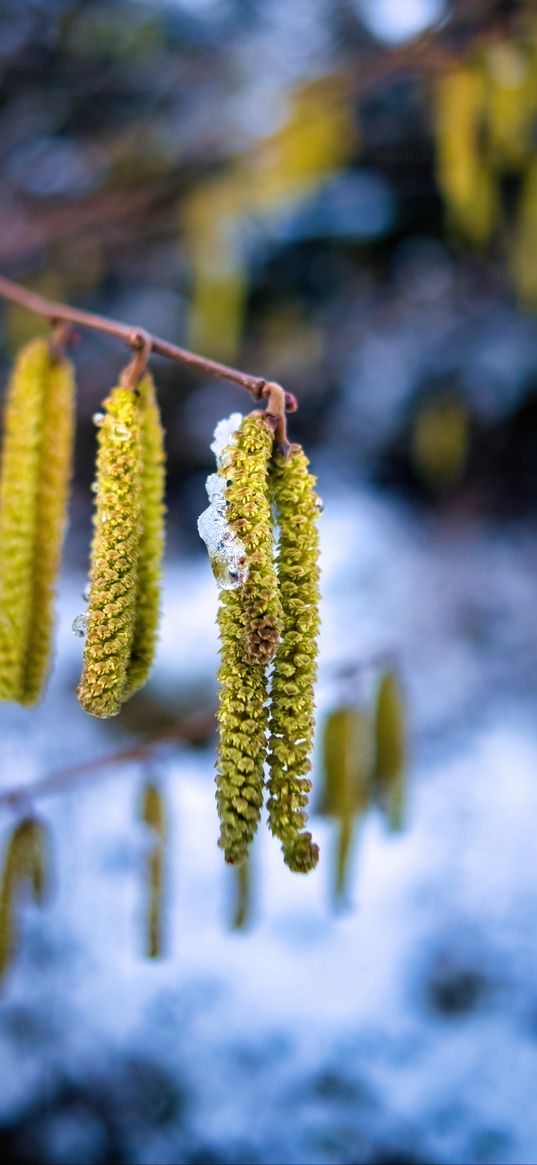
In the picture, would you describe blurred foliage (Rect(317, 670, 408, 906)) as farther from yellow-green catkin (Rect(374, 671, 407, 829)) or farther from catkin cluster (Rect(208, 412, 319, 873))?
catkin cluster (Rect(208, 412, 319, 873))

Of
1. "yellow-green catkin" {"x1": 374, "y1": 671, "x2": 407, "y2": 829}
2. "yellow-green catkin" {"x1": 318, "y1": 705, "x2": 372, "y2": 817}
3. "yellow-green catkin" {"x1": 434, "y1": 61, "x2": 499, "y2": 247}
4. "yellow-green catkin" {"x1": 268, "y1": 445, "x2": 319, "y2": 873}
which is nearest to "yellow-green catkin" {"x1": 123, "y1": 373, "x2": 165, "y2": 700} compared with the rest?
"yellow-green catkin" {"x1": 268, "y1": 445, "x2": 319, "y2": 873}

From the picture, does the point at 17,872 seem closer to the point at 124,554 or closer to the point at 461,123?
the point at 124,554

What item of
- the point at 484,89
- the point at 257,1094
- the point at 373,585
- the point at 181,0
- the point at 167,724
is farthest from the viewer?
the point at 373,585

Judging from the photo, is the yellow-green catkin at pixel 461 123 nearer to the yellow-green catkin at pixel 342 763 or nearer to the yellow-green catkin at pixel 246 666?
the yellow-green catkin at pixel 342 763

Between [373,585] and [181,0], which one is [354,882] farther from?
[181,0]

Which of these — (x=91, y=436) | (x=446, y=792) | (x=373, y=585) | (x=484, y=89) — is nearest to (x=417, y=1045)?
(x=446, y=792)

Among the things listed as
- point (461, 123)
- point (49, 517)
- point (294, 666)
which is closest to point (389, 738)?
point (49, 517)
